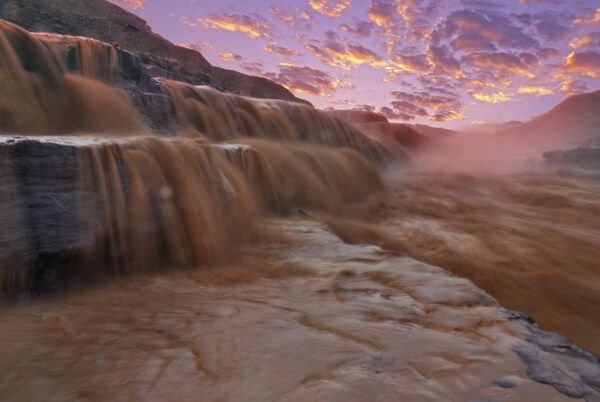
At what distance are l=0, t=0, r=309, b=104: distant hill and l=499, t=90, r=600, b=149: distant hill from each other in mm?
30941

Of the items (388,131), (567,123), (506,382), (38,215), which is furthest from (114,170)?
(567,123)

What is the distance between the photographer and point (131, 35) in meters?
22.5

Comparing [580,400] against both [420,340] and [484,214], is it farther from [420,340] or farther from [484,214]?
[484,214]

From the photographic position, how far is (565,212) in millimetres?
7953

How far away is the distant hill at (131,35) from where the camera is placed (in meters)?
16.6

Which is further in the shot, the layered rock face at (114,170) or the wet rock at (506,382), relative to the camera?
the layered rock face at (114,170)

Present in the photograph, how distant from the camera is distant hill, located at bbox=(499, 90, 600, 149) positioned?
34438mm

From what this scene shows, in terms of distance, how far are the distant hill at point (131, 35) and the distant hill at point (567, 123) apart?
30.9 m

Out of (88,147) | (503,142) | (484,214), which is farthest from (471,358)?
(503,142)

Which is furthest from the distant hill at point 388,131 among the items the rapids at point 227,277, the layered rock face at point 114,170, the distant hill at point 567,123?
the distant hill at point 567,123

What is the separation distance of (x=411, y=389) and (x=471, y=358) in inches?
19.8

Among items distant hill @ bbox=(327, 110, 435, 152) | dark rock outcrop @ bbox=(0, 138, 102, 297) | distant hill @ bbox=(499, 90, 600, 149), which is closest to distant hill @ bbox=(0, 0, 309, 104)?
distant hill @ bbox=(327, 110, 435, 152)

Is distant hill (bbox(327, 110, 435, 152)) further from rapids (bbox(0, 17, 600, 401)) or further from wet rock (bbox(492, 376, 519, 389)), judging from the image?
wet rock (bbox(492, 376, 519, 389))

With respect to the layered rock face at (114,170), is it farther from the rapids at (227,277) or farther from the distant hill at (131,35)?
the distant hill at (131,35)
